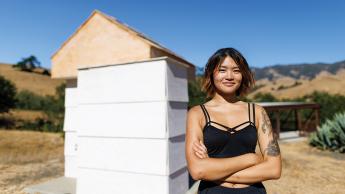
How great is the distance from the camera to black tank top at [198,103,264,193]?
1964mm

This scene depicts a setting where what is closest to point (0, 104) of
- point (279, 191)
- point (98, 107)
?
point (98, 107)

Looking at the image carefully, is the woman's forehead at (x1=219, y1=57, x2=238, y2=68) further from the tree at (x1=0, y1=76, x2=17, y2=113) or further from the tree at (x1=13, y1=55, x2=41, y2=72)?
the tree at (x1=13, y1=55, x2=41, y2=72)

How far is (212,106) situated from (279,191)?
5.70 m

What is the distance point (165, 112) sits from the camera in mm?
4988

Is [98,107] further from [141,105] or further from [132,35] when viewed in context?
[132,35]

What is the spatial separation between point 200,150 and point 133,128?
3.45m

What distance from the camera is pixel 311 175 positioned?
8508mm

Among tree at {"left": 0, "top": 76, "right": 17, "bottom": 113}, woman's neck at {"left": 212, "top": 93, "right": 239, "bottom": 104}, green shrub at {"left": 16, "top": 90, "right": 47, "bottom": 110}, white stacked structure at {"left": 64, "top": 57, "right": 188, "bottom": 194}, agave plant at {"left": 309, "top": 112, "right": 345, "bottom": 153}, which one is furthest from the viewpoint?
green shrub at {"left": 16, "top": 90, "right": 47, "bottom": 110}

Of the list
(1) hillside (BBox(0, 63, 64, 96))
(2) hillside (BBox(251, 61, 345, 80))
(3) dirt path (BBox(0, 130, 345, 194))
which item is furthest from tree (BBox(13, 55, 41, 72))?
(2) hillside (BBox(251, 61, 345, 80))

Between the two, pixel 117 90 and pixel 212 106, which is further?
pixel 117 90

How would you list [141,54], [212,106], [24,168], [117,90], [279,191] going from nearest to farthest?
[212,106] → [117,90] → [141,54] → [279,191] → [24,168]

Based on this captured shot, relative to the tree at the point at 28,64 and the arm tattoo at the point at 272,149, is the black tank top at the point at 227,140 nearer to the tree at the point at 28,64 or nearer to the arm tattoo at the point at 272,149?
the arm tattoo at the point at 272,149

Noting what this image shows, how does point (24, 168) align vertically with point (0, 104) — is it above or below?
below

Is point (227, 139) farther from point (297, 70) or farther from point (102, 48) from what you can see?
point (297, 70)
